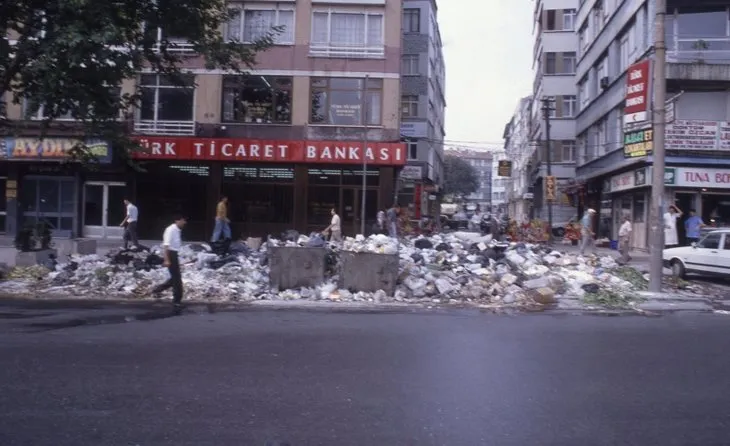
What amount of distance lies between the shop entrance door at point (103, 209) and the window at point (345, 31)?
1002cm

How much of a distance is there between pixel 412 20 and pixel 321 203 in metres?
21.9

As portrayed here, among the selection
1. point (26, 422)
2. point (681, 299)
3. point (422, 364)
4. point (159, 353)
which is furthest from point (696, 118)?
point (26, 422)

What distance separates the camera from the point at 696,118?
82.2 feet

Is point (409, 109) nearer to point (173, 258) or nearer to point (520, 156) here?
point (173, 258)

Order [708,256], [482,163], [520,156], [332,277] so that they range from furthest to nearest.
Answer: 1. [482,163]
2. [520,156]
3. [708,256]
4. [332,277]

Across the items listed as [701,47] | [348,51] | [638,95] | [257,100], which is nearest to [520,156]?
[701,47]

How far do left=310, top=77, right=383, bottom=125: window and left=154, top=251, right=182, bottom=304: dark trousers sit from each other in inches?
591

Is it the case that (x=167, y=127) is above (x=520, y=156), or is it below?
below

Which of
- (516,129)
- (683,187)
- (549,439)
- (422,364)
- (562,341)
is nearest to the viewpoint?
(549,439)

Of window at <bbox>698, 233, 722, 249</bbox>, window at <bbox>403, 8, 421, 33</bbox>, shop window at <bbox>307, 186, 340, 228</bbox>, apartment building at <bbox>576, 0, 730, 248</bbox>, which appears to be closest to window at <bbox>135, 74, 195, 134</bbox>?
shop window at <bbox>307, 186, 340, 228</bbox>

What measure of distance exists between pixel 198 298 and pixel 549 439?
9438mm

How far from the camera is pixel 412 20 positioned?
145 feet

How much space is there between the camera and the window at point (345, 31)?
1045 inches

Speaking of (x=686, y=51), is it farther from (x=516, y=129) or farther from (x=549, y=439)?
(x=516, y=129)
